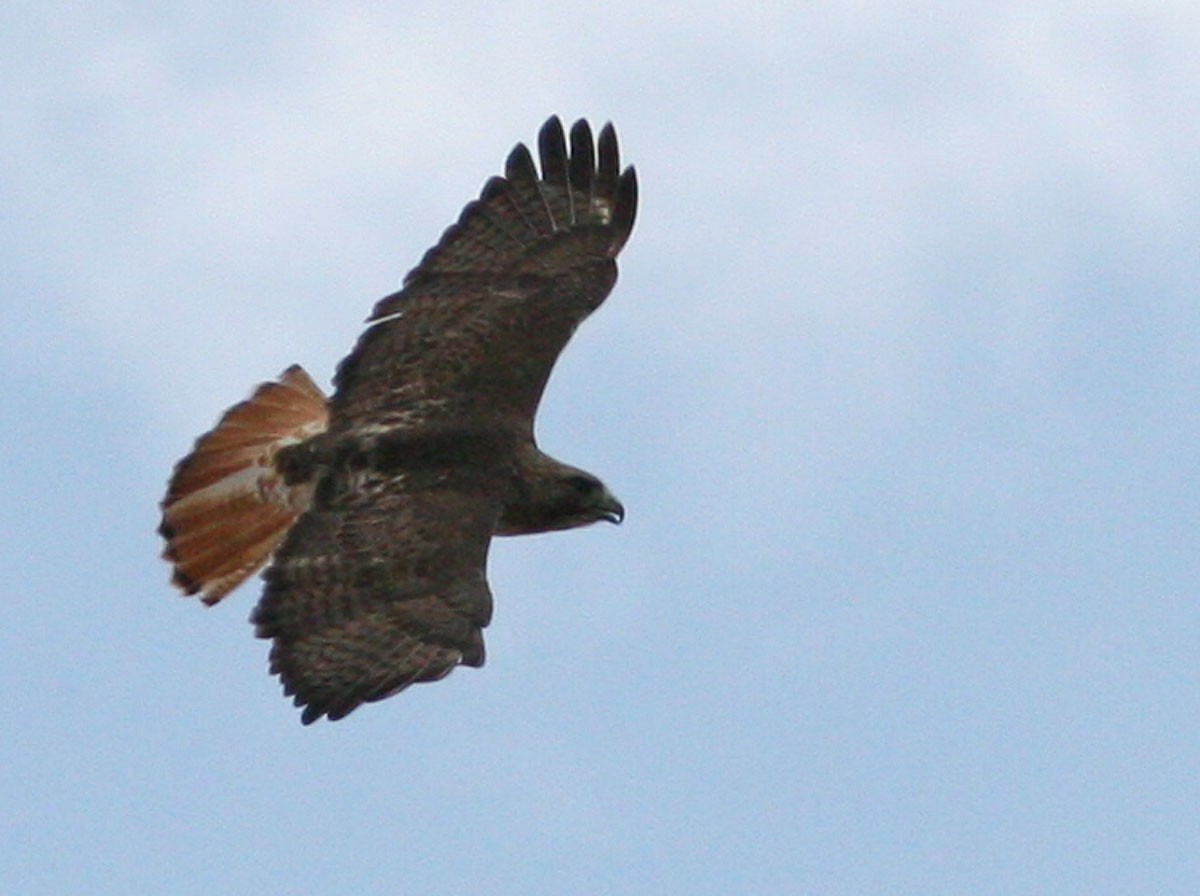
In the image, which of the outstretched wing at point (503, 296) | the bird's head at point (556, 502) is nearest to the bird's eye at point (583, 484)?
the bird's head at point (556, 502)

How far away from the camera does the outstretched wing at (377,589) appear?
42.4ft

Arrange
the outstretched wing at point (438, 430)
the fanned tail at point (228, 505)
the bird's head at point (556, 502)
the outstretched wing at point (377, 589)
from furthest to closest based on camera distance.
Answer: the fanned tail at point (228, 505), the bird's head at point (556, 502), the outstretched wing at point (438, 430), the outstretched wing at point (377, 589)

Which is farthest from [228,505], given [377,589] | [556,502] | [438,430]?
[377,589]

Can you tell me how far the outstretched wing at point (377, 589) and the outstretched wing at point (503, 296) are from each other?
524 mm

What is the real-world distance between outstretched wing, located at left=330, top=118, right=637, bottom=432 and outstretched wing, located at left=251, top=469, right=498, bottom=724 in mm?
524

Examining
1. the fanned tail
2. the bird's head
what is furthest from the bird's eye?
the fanned tail

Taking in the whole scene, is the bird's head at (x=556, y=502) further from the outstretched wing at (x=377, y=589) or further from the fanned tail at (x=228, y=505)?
the fanned tail at (x=228, y=505)

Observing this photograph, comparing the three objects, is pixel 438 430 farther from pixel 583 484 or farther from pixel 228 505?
pixel 228 505

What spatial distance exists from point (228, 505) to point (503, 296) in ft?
5.53

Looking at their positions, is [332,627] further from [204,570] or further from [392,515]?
[204,570]

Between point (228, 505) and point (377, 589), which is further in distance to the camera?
point (228, 505)

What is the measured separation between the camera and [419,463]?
558 inches

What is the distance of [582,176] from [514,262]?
64 centimetres

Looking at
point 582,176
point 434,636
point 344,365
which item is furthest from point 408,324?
point 434,636
